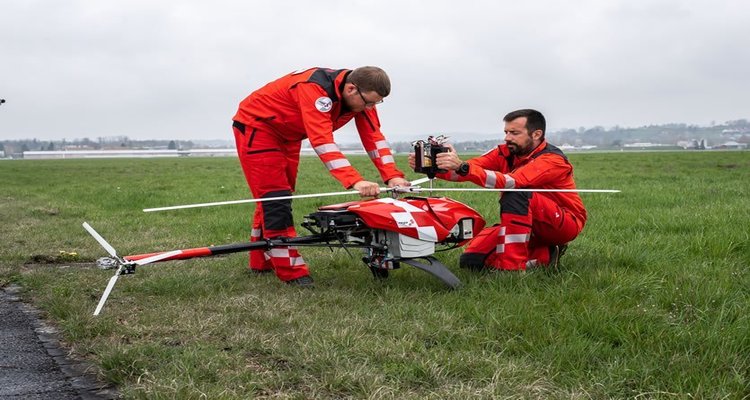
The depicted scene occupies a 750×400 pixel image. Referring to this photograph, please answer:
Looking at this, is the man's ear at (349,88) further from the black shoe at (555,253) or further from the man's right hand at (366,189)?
the black shoe at (555,253)

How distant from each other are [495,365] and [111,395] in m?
2.00

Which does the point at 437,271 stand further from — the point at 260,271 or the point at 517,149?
the point at 260,271

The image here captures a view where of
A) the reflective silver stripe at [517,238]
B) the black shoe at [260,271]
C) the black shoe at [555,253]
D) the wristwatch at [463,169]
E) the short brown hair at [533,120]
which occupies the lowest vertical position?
the black shoe at [260,271]

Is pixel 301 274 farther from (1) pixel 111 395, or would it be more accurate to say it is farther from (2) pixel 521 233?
(1) pixel 111 395

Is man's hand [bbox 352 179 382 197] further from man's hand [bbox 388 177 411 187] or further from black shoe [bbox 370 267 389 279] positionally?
black shoe [bbox 370 267 389 279]

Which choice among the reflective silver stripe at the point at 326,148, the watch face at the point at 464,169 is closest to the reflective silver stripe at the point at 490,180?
the watch face at the point at 464,169

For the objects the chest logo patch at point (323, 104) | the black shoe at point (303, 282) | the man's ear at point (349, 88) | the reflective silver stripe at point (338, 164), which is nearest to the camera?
the reflective silver stripe at point (338, 164)

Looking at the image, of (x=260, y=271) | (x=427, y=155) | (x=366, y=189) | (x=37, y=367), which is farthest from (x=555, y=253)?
(x=37, y=367)

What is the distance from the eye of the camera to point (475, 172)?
19.2 feet

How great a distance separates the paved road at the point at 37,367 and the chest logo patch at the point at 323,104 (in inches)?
102

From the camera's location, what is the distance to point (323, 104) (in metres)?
5.95

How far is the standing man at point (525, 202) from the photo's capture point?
600cm

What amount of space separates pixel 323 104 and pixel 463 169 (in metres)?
1.25

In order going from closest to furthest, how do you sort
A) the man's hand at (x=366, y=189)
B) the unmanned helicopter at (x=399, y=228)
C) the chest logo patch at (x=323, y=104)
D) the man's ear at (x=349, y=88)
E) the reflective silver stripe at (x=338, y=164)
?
the man's hand at (x=366, y=189) → the unmanned helicopter at (x=399, y=228) → the reflective silver stripe at (x=338, y=164) → the chest logo patch at (x=323, y=104) → the man's ear at (x=349, y=88)
